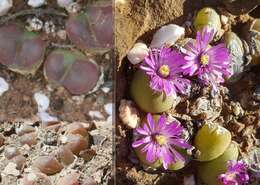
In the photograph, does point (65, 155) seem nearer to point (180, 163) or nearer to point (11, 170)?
point (11, 170)

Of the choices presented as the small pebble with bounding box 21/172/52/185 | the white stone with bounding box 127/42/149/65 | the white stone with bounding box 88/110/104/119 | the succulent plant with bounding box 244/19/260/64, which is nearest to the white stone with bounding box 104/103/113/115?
the white stone with bounding box 88/110/104/119

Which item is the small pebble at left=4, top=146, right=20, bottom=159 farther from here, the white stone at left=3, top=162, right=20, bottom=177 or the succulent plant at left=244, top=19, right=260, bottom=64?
the succulent plant at left=244, top=19, right=260, bottom=64

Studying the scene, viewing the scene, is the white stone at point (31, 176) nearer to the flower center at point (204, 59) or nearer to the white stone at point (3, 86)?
the white stone at point (3, 86)

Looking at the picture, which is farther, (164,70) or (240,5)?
(240,5)

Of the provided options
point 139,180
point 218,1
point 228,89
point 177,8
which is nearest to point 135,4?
point 177,8

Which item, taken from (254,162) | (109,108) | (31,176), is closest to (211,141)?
(254,162)

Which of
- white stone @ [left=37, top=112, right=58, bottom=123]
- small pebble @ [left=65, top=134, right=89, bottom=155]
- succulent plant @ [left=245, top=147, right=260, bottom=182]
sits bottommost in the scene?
succulent plant @ [left=245, top=147, right=260, bottom=182]

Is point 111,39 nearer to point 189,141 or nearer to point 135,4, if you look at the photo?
point 135,4
